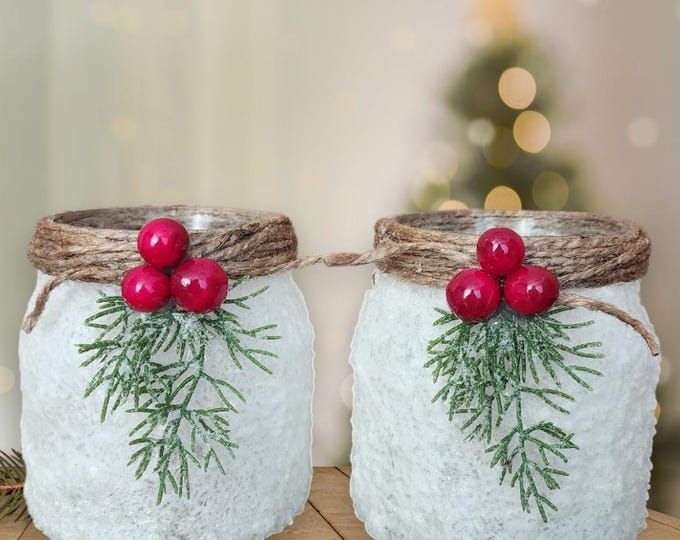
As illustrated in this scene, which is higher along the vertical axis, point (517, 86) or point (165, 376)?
point (517, 86)

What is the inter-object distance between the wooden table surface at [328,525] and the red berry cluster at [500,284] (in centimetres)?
27

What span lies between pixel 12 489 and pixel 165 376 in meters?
0.29

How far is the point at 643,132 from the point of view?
105cm

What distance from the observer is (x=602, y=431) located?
66 centimetres

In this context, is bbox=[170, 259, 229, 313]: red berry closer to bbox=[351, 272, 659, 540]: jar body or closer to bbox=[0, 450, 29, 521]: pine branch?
bbox=[351, 272, 659, 540]: jar body

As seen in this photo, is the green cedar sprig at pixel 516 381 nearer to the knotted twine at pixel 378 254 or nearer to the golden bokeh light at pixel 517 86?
the knotted twine at pixel 378 254

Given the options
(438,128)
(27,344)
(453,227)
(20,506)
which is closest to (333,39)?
(438,128)

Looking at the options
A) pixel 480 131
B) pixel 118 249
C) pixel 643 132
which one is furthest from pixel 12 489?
pixel 643 132

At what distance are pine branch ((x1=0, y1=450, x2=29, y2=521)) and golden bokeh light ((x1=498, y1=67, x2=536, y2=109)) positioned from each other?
674 millimetres

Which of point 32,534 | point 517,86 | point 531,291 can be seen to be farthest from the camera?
point 517,86

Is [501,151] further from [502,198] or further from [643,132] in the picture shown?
[643,132]

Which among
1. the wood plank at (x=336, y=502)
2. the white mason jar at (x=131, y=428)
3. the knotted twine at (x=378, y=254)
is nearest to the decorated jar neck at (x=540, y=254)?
the knotted twine at (x=378, y=254)

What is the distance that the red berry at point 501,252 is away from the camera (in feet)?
1.98

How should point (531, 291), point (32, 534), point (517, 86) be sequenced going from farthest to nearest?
point (517, 86) < point (32, 534) < point (531, 291)
